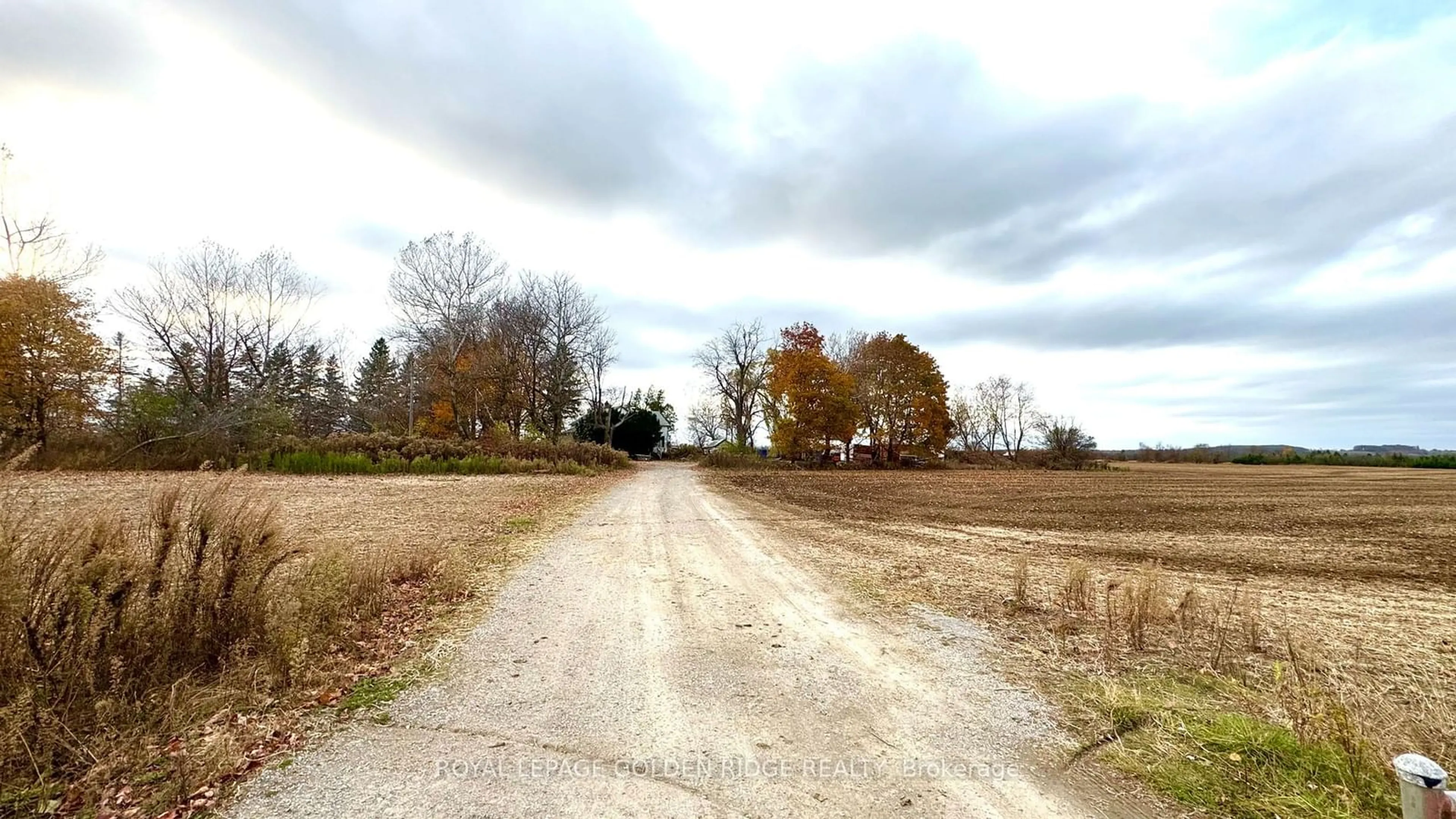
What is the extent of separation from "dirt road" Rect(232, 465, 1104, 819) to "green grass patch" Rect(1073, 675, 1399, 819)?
501 millimetres

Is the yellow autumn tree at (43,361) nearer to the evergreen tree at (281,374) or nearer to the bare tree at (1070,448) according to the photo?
the evergreen tree at (281,374)

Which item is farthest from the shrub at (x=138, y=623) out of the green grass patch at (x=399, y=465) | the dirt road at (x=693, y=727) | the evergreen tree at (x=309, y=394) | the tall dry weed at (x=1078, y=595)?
the evergreen tree at (x=309, y=394)

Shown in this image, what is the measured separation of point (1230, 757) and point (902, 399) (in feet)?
147

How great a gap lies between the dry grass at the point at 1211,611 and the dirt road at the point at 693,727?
2.47ft

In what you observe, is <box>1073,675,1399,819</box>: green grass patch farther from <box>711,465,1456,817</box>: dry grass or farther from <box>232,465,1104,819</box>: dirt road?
<box>232,465,1104,819</box>: dirt road

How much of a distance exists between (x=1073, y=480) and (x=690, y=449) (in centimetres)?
3551

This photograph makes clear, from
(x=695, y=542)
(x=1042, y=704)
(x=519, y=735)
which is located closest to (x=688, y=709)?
(x=519, y=735)

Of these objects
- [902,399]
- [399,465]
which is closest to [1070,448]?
[902,399]

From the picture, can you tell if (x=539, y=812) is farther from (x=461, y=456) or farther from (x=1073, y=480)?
(x=1073, y=480)

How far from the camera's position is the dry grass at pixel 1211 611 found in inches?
128

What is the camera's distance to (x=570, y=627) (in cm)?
563

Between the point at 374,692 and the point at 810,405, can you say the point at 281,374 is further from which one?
the point at 374,692

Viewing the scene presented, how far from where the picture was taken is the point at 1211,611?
6180mm

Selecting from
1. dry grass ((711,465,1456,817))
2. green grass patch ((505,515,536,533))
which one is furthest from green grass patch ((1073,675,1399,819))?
green grass patch ((505,515,536,533))
